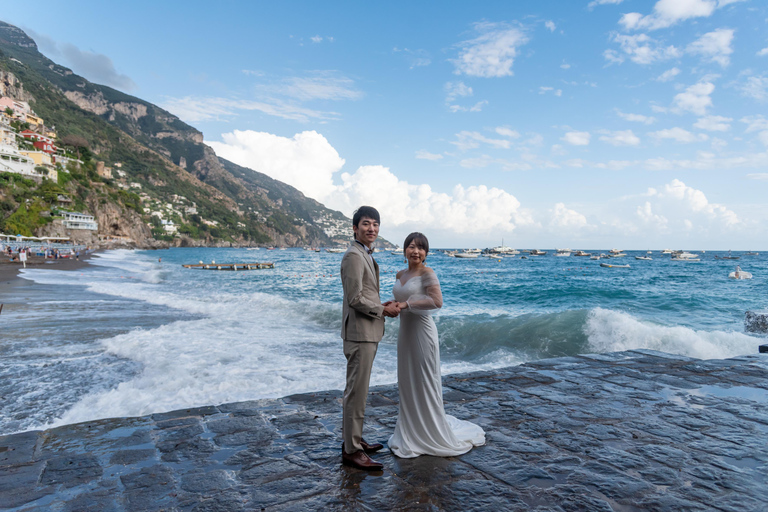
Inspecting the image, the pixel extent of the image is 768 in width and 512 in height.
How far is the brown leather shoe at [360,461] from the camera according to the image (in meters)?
3.44

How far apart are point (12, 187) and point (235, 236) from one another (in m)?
91.0

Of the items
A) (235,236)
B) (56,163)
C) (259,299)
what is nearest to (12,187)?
(56,163)

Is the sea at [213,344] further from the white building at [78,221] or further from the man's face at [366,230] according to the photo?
the white building at [78,221]

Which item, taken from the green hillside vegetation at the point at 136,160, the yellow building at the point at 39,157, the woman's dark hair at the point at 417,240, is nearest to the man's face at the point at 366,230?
the woman's dark hair at the point at 417,240

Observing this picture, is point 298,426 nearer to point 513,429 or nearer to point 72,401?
point 513,429

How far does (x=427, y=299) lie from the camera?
361 centimetres

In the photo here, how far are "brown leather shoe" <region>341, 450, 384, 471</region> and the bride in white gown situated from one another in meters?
0.35

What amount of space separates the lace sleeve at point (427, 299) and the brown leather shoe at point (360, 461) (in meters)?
1.31

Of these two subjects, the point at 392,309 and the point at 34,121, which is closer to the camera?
the point at 392,309

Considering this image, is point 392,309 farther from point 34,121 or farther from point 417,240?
point 34,121

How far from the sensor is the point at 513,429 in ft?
14.4

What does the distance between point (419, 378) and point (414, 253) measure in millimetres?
1162

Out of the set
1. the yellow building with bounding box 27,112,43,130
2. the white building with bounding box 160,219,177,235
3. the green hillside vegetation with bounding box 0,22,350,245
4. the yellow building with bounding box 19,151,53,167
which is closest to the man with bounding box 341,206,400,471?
the green hillside vegetation with bounding box 0,22,350,245

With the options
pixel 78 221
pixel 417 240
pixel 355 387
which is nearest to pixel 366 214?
pixel 417 240
